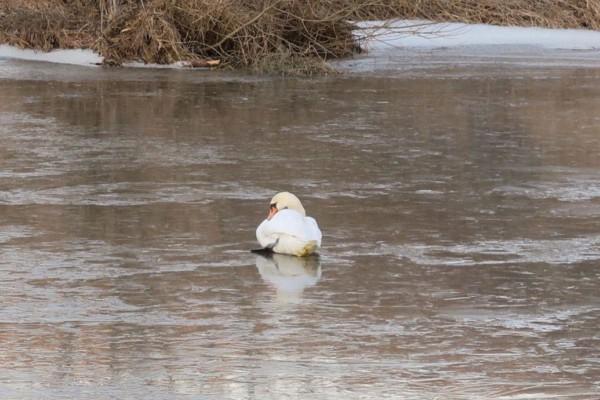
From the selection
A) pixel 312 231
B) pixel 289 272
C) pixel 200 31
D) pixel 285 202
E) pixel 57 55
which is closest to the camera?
pixel 289 272

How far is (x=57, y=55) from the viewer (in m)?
20.9

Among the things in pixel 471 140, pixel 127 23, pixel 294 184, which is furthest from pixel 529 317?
pixel 127 23

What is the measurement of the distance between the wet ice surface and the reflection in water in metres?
0.02

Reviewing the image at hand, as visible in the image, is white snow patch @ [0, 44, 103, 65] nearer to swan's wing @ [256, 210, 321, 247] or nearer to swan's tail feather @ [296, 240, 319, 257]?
swan's wing @ [256, 210, 321, 247]

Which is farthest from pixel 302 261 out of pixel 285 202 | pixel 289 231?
pixel 285 202

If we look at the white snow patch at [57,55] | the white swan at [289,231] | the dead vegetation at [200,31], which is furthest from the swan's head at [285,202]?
the white snow patch at [57,55]

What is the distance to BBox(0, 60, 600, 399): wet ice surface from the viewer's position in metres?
5.61

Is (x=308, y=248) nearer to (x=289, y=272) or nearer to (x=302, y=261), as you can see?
(x=302, y=261)

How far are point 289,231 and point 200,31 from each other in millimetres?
12857

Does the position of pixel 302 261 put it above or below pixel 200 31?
below

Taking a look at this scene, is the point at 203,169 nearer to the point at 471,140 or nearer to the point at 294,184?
the point at 294,184

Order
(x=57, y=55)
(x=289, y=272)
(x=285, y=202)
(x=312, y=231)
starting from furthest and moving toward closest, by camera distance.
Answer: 1. (x=57, y=55)
2. (x=285, y=202)
3. (x=312, y=231)
4. (x=289, y=272)

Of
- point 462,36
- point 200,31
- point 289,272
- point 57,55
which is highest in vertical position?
point 200,31

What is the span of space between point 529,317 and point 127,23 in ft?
47.8
